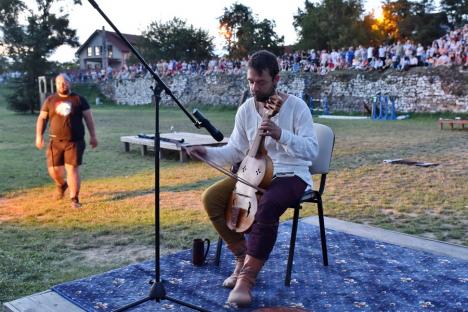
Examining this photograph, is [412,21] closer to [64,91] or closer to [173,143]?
[173,143]

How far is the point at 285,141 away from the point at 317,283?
1.13 m

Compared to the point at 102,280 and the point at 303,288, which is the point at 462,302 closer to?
the point at 303,288

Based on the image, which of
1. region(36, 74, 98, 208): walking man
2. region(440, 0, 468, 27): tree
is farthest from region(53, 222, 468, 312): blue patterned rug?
region(440, 0, 468, 27): tree

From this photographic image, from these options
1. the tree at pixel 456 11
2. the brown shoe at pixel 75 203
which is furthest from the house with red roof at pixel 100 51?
the brown shoe at pixel 75 203

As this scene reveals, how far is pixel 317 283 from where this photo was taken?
11.9 feet

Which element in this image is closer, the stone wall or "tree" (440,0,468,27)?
the stone wall

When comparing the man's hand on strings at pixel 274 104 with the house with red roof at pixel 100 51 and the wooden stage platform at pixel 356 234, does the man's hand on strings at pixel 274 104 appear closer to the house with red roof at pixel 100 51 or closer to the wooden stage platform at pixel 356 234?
the wooden stage platform at pixel 356 234

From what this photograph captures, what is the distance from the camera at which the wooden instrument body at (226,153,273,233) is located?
3.34 meters

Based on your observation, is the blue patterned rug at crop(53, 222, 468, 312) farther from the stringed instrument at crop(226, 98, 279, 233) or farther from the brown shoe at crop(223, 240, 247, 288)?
the stringed instrument at crop(226, 98, 279, 233)

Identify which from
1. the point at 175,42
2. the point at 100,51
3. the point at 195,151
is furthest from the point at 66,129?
the point at 100,51

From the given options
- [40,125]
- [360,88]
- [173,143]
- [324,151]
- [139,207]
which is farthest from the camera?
[360,88]

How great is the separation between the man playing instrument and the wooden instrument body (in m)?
0.06

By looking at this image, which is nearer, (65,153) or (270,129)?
(270,129)

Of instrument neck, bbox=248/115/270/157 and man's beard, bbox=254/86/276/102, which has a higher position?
man's beard, bbox=254/86/276/102
